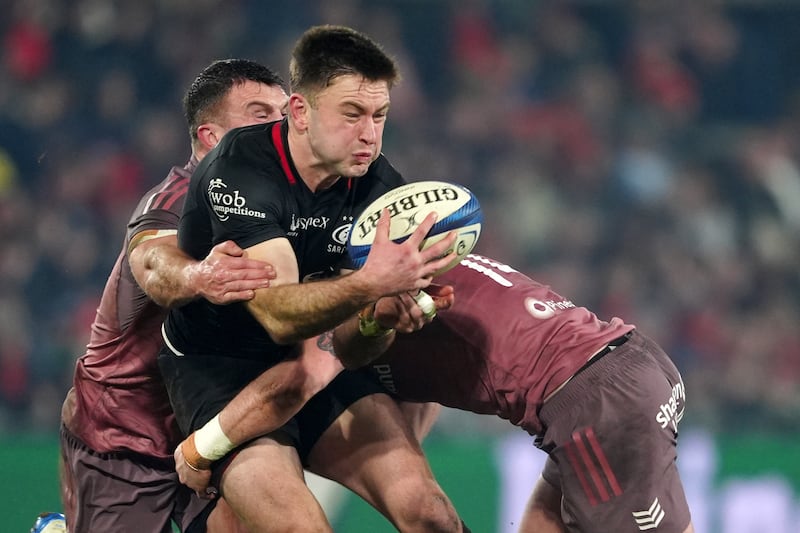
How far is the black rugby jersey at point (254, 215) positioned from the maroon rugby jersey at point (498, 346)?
1.42 ft

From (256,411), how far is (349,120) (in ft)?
3.37

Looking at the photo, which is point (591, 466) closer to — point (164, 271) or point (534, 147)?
point (164, 271)

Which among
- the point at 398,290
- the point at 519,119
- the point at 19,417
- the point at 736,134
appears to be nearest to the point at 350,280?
the point at 398,290

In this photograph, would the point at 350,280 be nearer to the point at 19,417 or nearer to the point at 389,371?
the point at 389,371

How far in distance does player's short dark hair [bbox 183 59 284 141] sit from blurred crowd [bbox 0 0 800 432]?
426 cm

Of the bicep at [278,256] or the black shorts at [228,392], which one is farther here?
the black shorts at [228,392]

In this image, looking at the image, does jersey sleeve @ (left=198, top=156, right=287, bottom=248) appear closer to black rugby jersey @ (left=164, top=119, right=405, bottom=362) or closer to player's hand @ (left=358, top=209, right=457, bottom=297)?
black rugby jersey @ (left=164, top=119, right=405, bottom=362)

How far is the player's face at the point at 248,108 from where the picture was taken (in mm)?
4875

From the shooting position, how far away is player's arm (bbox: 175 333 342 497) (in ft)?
13.3

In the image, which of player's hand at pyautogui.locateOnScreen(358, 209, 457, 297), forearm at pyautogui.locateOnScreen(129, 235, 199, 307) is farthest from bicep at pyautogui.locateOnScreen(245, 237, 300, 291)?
player's hand at pyautogui.locateOnScreen(358, 209, 457, 297)

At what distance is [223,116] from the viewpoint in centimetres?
488

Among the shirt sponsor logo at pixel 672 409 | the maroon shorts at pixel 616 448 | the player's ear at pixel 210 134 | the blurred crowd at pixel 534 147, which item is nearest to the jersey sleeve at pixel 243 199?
the player's ear at pixel 210 134

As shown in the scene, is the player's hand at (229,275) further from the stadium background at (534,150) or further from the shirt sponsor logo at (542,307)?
the stadium background at (534,150)

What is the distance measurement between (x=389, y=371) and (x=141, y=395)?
103cm
